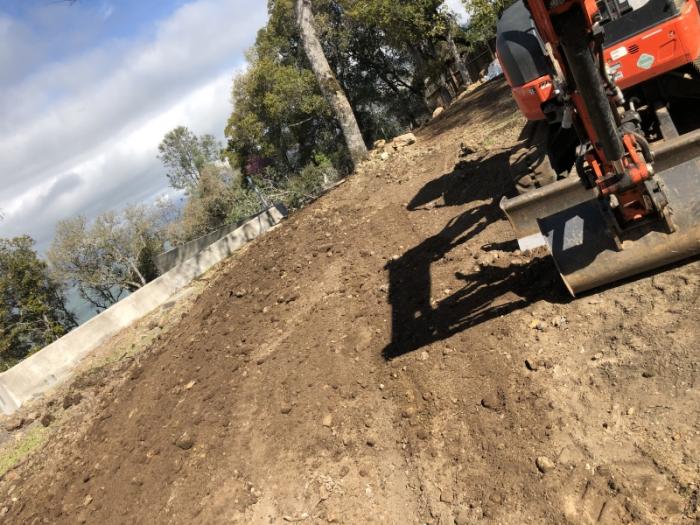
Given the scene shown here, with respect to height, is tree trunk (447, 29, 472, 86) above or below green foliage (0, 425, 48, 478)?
above

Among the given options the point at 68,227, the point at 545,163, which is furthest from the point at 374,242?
the point at 68,227

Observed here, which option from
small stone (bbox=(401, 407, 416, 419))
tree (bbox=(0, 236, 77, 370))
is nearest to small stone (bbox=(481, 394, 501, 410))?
small stone (bbox=(401, 407, 416, 419))

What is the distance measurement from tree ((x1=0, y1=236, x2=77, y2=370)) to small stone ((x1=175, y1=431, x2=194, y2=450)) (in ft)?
65.9

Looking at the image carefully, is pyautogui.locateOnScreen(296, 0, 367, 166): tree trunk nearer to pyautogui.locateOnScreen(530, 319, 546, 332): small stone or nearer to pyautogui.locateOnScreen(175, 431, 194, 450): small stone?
pyautogui.locateOnScreen(175, 431, 194, 450): small stone

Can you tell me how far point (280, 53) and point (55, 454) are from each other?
22608 mm

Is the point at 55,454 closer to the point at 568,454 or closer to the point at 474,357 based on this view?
the point at 474,357

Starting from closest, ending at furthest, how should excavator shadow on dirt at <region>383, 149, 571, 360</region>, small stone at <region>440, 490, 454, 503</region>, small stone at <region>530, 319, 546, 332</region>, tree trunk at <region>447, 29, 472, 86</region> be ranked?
1. small stone at <region>440, 490, 454, 503</region>
2. small stone at <region>530, 319, 546, 332</region>
3. excavator shadow on dirt at <region>383, 149, 571, 360</region>
4. tree trunk at <region>447, 29, 472, 86</region>

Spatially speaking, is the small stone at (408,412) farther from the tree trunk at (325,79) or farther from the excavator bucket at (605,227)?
the tree trunk at (325,79)

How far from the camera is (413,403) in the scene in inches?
161

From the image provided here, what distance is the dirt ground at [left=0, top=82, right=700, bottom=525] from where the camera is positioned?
2.97 m

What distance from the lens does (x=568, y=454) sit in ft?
9.92

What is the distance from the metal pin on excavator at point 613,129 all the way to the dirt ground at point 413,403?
410mm

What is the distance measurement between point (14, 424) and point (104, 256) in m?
22.9

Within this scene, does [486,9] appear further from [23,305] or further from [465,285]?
[23,305]
